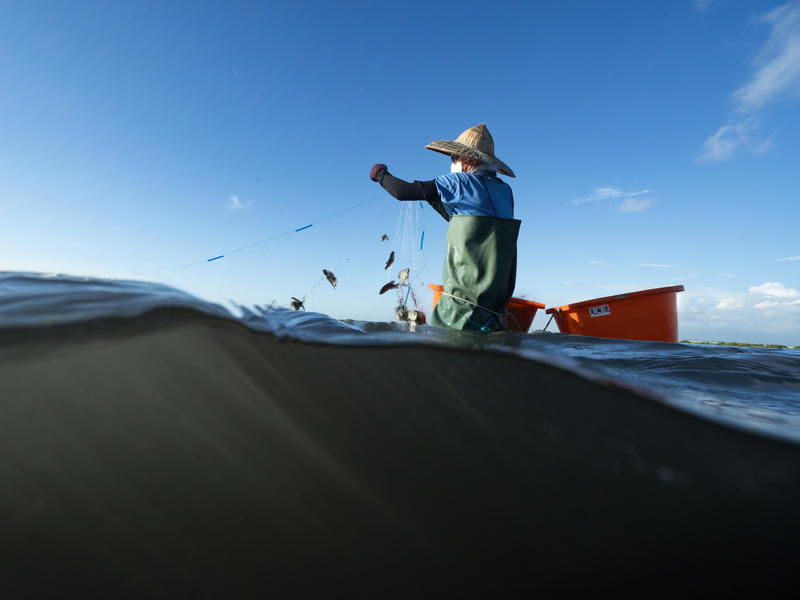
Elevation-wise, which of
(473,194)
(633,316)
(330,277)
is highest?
(473,194)

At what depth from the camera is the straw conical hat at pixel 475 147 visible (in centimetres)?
441

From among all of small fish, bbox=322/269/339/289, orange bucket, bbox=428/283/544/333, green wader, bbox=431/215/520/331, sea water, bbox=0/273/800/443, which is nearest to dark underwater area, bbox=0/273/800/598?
sea water, bbox=0/273/800/443

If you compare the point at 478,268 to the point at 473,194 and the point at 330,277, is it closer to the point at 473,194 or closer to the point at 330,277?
the point at 473,194

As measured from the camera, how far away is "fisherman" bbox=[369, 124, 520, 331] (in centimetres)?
414

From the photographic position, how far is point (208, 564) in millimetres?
1367

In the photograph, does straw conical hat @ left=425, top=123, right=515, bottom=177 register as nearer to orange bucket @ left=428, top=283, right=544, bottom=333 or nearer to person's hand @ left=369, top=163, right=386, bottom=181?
person's hand @ left=369, top=163, right=386, bottom=181

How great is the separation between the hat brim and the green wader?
2.51 feet

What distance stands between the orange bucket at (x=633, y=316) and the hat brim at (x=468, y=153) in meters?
2.29

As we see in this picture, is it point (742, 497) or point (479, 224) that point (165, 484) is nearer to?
point (742, 497)

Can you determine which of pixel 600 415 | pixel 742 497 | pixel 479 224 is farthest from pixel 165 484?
pixel 479 224

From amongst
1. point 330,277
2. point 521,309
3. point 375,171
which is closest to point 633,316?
point 521,309

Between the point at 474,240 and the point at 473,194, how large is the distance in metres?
0.49

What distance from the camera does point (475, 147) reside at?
4.60 meters

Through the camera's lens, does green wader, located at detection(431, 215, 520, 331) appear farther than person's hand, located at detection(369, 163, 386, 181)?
No
